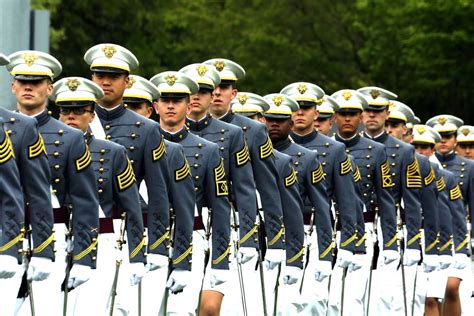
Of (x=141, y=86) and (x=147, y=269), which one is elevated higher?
(x=141, y=86)

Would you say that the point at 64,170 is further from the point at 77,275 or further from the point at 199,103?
the point at 199,103

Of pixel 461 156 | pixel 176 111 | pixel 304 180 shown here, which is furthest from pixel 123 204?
pixel 461 156

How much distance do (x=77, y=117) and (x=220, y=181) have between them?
163cm

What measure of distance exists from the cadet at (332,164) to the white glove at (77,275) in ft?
14.9

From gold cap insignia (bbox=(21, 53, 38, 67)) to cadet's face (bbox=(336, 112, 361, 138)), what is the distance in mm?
5904

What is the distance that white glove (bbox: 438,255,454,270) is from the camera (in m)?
18.6

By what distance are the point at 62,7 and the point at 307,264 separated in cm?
3189

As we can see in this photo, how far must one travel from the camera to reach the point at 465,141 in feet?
74.0

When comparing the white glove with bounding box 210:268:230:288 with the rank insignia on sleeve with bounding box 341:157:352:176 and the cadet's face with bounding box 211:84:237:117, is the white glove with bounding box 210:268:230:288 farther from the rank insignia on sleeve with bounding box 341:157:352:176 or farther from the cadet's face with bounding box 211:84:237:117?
the rank insignia on sleeve with bounding box 341:157:352:176

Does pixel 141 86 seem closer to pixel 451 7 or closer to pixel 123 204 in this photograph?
pixel 123 204

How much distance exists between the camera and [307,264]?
50.9 ft

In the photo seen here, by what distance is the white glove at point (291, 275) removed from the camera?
1483cm

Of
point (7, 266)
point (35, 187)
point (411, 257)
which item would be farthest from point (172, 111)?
point (411, 257)

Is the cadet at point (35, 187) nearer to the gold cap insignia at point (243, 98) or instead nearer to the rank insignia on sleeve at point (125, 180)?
the rank insignia on sleeve at point (125, 180)
